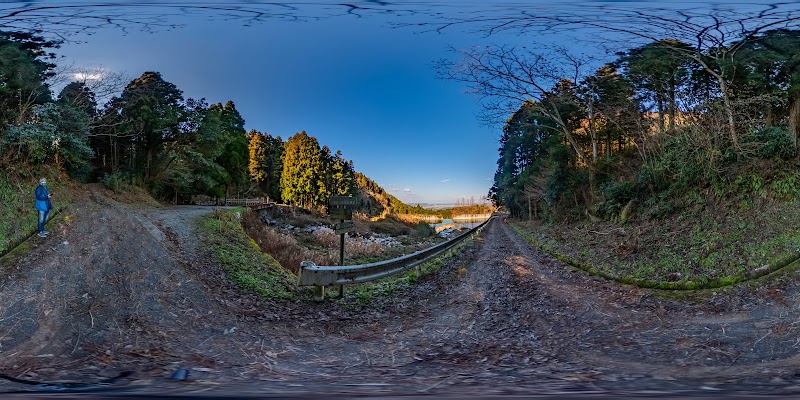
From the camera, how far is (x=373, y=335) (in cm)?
448

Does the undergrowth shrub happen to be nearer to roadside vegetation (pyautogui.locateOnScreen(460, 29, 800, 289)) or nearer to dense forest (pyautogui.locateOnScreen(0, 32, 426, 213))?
roadside vegetation (pyautogui.locateOnScreen(460, 29, 800, 289))

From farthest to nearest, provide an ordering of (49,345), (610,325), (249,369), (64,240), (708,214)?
(708,214) < (64,240) < (610,325) < (49,345) < (249,369)

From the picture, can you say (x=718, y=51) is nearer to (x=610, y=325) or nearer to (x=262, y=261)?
(x=610, y=325)

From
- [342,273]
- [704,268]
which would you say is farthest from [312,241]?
[704,268]

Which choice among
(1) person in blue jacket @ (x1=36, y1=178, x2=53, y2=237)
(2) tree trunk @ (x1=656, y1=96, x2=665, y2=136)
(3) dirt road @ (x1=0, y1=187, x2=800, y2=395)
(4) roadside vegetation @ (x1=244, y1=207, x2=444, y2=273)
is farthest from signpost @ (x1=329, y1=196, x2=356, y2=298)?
(2) tree trunk @ (x1=656, y1=96, x2=665, y2=136)

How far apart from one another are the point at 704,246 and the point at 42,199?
46.0 feet

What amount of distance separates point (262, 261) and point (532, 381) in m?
7.41

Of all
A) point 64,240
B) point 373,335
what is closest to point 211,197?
point 64,240

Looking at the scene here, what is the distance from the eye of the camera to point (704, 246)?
6938mm

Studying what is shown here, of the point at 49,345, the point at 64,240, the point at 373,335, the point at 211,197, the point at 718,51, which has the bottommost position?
the point at 373,335

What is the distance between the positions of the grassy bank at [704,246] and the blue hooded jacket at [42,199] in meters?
12.2

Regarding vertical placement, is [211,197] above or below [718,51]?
below

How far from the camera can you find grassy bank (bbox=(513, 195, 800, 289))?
571 centimetres

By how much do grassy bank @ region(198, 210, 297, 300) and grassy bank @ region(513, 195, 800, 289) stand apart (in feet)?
21.8
